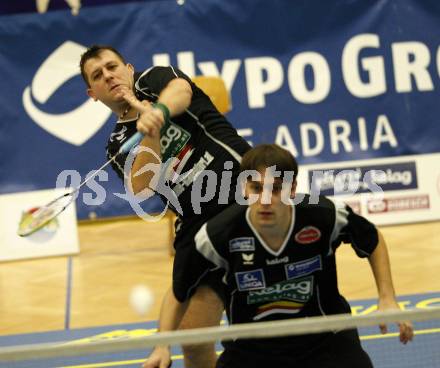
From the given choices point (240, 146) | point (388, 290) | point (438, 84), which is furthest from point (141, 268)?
point (388, 290)

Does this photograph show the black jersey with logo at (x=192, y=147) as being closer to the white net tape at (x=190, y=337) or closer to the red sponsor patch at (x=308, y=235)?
the red sponsor patch at (x=308, y=235)

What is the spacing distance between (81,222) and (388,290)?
6.71 metres

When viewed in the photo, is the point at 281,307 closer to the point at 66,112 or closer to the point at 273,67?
the point at 273,67

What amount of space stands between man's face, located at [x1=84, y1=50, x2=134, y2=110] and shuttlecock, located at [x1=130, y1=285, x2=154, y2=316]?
3.24 m

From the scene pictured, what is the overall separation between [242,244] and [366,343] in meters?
2.61

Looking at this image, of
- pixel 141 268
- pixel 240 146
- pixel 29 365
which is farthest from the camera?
pixel 141 268

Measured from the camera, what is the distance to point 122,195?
9805 mm

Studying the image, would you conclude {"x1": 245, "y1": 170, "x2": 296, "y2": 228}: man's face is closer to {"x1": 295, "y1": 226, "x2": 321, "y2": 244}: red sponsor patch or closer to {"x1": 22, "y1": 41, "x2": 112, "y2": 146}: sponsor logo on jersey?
{"x1": 295, "y1": 226, "x2": 321, "y2": 244}: red sponsor patch

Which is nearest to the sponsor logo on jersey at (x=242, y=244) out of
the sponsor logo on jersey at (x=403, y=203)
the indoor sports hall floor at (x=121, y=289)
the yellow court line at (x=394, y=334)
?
the indoor sports hall floor at (x=121, y=289)

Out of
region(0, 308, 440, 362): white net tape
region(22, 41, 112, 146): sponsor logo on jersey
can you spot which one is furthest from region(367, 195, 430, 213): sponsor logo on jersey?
region(0, 308, 440, 362): white net tape

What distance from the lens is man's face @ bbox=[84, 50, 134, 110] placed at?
14.0 feet

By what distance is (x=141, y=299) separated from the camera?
7617mm

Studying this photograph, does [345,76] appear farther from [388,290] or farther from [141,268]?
[388,290]

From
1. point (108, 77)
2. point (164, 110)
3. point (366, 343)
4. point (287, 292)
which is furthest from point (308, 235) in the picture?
point (366, 343)
